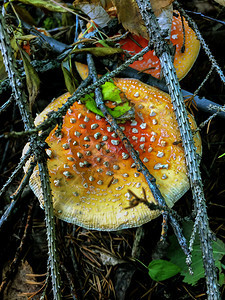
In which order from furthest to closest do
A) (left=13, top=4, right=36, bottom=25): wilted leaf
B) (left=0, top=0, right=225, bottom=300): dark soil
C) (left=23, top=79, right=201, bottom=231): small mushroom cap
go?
(left=13, top=4, right=36, bottom=25): wilted leaf → (left=0, top=0, right=225, bottom=300): dark soil → (left=23, top=79, right=201, bottom=231): small mushroom cap

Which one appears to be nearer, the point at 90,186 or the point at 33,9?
the point at 90,186

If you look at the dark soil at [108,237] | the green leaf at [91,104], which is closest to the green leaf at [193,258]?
the dark soil at [108,237]

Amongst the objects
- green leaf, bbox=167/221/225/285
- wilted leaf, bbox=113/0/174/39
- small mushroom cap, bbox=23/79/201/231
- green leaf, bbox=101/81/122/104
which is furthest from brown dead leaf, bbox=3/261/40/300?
wilted leaf, bbox=113/0/174/39

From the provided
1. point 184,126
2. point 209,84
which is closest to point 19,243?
point 184,126

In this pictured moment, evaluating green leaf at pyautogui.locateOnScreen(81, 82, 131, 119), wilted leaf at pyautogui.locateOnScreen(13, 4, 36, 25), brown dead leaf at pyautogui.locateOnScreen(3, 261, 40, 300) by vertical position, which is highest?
wilted leaf at pyautogui.locateOnScreen(13, 4, 36, 25)

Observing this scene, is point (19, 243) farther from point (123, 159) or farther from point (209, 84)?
point (209, 84)

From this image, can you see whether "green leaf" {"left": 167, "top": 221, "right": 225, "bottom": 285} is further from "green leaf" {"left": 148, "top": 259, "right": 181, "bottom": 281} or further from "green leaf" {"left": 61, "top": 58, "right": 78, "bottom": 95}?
"green leaf" {"left": 61, "top": 58, "right": 78, "bottom": 95}

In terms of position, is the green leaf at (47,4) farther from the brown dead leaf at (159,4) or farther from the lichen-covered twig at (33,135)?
the lichen-covered twig at (33,135)
